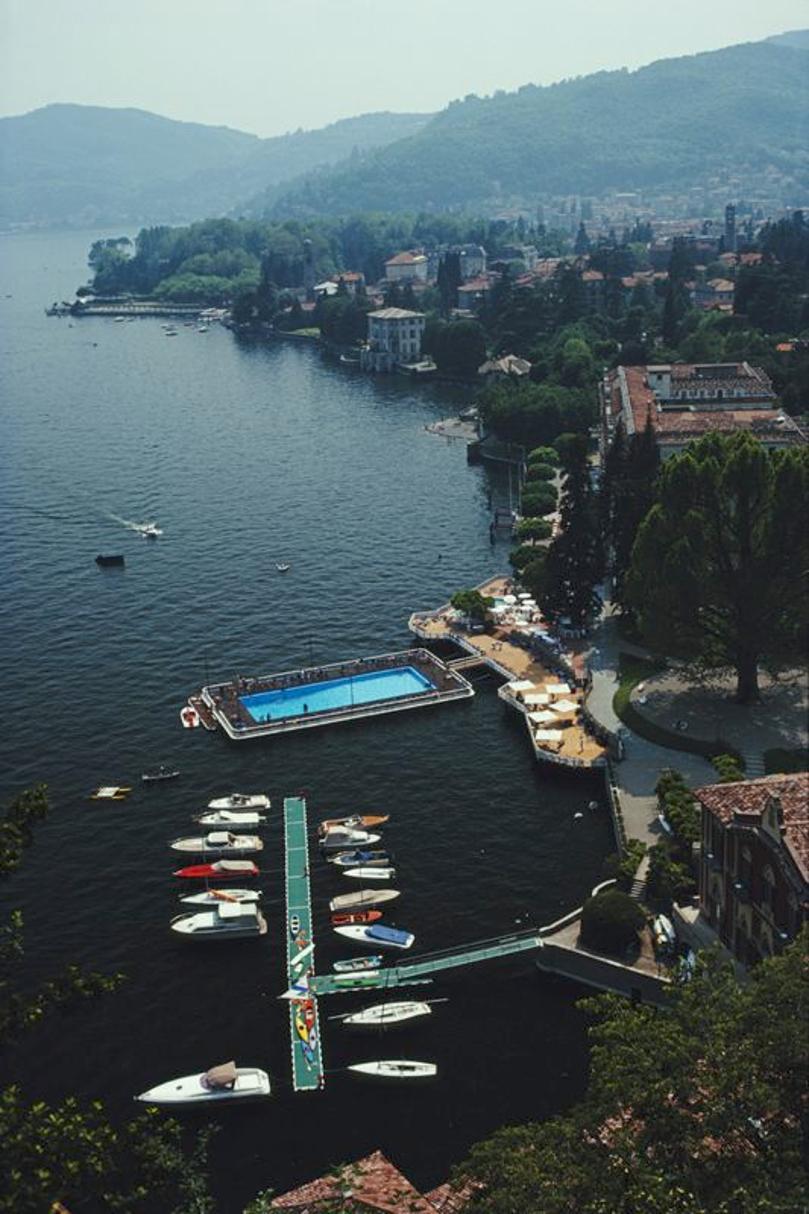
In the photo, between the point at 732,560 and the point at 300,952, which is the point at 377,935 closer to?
the point at 300,952

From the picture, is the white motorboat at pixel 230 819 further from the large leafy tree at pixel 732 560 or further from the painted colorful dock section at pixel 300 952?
the large leafy tree at pixel 732 560

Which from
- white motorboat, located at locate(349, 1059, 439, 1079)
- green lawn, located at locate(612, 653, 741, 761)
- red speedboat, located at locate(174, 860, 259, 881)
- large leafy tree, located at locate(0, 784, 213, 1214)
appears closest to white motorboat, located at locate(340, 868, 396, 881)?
red speedboat, located at locate(174, 860, 259, 881)

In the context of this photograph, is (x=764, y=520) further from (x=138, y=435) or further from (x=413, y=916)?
(x=138, y=435)

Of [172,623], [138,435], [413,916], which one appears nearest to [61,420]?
[138,435]

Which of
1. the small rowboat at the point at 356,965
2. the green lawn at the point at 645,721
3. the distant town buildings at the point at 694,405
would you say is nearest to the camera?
the small rowboat at the point at 356,965

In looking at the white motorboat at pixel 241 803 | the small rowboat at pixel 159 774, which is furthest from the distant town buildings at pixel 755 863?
the small rowboat at pixel 159 774

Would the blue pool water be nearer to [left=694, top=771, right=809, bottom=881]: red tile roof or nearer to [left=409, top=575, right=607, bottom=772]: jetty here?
[left=409, top=575, right=607, bottom=772]: jetty

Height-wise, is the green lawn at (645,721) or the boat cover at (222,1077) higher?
the green lawn at (645,721)
